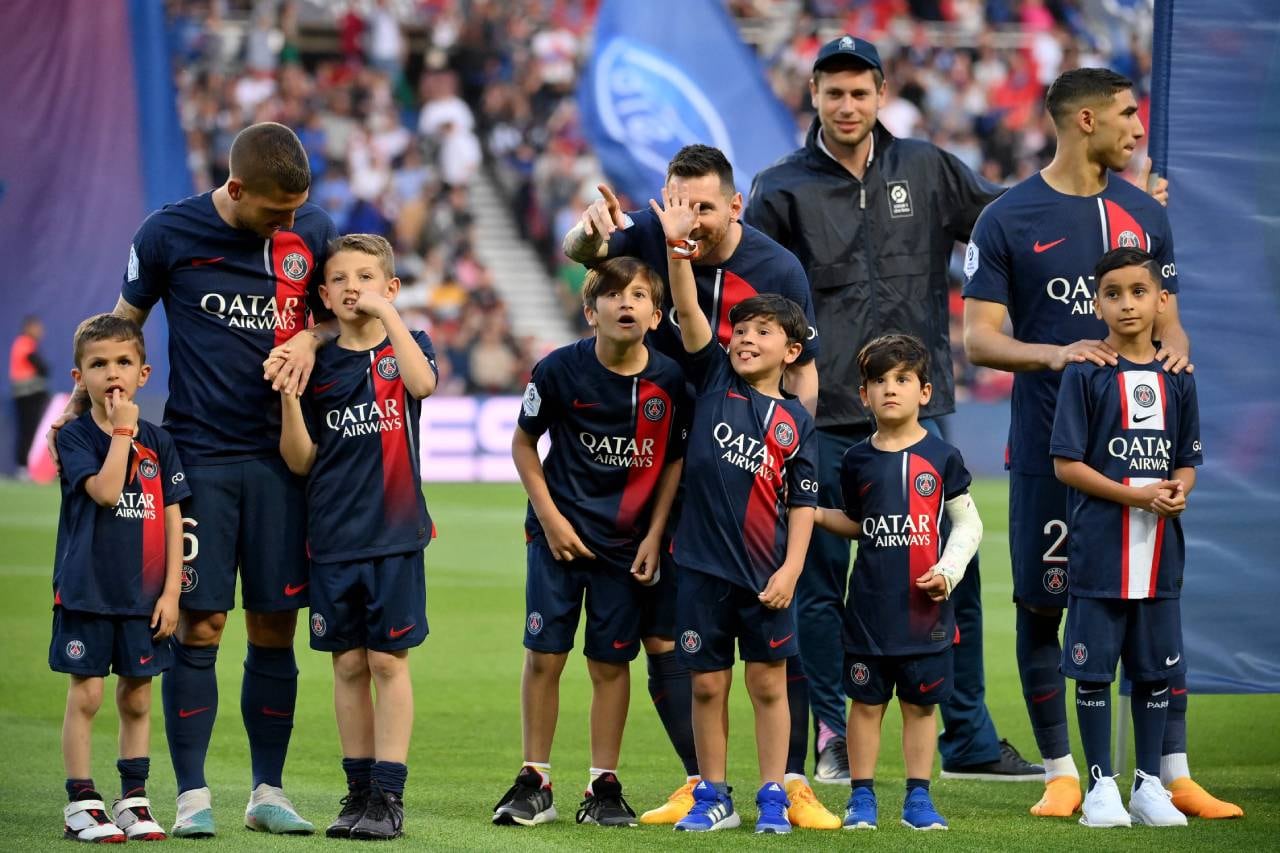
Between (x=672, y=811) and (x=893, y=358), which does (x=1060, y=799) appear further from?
(x=893, y=358)

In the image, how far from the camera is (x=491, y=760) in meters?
6.95

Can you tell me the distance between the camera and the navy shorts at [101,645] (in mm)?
5250

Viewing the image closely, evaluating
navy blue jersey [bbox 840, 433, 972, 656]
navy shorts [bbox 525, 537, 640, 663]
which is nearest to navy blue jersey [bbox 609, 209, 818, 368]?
navy blue jersey [bbox 840, 433, 972, 656]

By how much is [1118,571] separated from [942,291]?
172cm

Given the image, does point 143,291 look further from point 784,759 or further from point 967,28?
point 967,28

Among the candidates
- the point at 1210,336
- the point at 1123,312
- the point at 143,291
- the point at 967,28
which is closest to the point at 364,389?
the point at 143,291

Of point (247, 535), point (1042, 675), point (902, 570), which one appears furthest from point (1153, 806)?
point (247, 535)

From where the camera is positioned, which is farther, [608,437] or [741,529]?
[608,437]

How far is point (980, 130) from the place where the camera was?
87.9 ft

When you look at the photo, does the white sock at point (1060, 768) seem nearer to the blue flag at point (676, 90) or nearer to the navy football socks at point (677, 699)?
the navy football socks at point (677, 699)

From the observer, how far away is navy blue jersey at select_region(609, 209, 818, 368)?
5.82 metres

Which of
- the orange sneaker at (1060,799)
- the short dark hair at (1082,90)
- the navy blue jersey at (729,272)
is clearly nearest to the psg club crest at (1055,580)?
the orange sneaker at (1060,799)

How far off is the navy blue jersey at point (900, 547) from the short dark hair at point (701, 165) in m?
1.00

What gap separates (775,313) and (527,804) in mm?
1726
